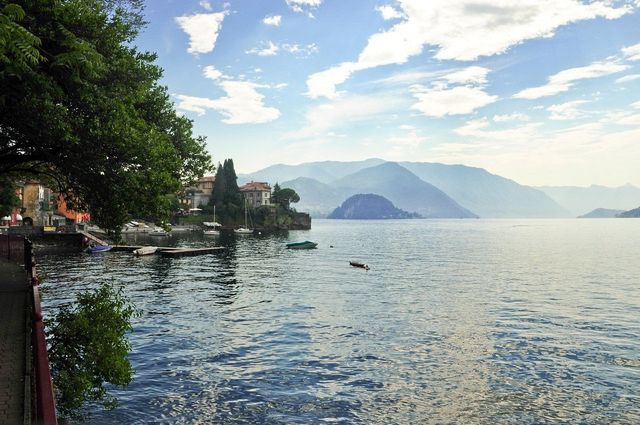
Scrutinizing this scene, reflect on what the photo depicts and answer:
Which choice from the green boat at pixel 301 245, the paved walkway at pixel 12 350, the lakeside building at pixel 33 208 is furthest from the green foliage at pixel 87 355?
the lakeside building at pixel 33 208

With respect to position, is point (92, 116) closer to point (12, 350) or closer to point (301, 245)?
point (12, 350)

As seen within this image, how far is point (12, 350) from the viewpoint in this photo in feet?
52.0

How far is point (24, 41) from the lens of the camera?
839 cm

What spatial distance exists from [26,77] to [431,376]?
1950 cm

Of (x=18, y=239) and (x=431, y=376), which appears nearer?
(x=431, y=376)

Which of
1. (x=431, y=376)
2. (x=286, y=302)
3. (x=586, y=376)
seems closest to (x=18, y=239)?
(x=286, y=302)

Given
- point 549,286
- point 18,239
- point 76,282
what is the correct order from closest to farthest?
Result: point 18,239 < point 76,282 < point 549,286

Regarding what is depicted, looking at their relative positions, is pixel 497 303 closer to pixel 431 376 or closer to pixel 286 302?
pixel 286 302

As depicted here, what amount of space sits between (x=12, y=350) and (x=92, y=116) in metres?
8.43

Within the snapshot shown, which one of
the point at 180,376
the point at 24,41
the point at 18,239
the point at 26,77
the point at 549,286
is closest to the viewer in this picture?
the point at 24,41

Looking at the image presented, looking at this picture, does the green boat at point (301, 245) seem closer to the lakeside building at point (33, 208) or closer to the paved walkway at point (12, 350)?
the lakeside building at point (33, 208)

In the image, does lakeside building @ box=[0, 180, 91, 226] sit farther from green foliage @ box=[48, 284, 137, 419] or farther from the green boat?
green foliage @ box=[48, 284, 137, 419]

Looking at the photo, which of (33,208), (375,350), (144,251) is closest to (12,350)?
(375,350)

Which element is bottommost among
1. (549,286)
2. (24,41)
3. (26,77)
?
(549,286)
